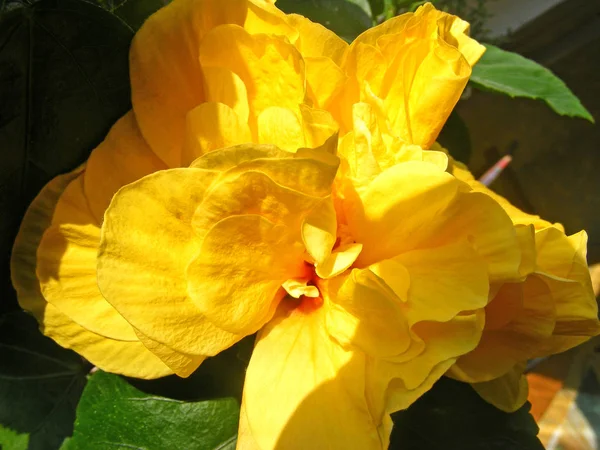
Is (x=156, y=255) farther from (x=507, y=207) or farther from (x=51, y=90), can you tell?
(x=507, y=207)

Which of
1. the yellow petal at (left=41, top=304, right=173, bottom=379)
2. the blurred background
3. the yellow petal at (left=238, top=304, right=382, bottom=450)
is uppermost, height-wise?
the yellow petal at (left=238, top=304, right=382, bottom=450)

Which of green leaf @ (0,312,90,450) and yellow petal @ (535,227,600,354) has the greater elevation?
yellow petal @ (535,227,600,354)

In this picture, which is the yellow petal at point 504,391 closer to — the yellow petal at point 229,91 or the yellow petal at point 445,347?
the yellow petal at point 445,347

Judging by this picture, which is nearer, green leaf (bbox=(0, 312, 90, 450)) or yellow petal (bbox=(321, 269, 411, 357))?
yellow petal (bbox=(321, 269, 411, 357))

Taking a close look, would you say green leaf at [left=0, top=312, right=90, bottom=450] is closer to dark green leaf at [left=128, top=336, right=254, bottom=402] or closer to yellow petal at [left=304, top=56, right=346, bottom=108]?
dark green leaf at [left=128, top=336, right=254, bottom=402]

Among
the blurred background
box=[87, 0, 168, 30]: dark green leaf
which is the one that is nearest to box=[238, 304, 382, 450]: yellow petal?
box=[87, 0, 168, 30]: dark green leaf

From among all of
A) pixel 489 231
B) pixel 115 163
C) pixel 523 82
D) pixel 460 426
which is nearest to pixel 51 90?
pixel 115 163

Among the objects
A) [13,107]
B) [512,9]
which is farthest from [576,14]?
[13,107]
